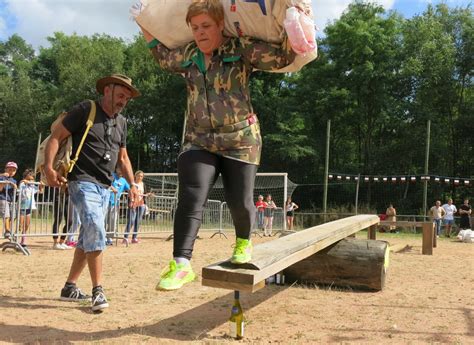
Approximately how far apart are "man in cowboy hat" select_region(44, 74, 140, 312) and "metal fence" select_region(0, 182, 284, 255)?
374cm

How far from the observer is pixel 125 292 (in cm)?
517

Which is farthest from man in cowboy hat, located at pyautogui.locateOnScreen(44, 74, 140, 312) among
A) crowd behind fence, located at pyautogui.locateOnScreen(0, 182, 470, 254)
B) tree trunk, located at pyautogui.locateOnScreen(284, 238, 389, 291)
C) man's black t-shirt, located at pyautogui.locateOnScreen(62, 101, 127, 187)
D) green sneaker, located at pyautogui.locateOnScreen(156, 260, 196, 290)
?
tree trunk, located at pyautogui.locateOnScreen(284, 238, 389, 291)

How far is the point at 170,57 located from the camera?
3412mm

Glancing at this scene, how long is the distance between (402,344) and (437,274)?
13.9 feet

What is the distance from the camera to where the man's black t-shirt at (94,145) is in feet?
13.5

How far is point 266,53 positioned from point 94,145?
1.81 m

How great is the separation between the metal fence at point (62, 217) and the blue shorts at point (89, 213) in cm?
383

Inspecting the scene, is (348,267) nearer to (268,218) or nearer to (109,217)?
(109,217)

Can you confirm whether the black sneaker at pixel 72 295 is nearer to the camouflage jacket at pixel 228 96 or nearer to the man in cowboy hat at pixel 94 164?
the man in cowboy hat at pixel 94 164

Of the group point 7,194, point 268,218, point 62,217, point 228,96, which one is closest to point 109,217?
point 62,217

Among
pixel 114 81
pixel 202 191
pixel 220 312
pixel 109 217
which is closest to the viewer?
pixel 202 191

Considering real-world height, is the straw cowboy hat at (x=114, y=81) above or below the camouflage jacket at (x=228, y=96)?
above

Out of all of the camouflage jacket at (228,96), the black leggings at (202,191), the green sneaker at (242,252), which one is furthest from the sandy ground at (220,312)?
the camouflage jacket at (228,96)

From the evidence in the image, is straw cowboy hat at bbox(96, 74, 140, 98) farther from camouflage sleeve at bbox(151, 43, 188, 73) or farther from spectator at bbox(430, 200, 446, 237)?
spectator at bbox(430, 200, 446, 237)
